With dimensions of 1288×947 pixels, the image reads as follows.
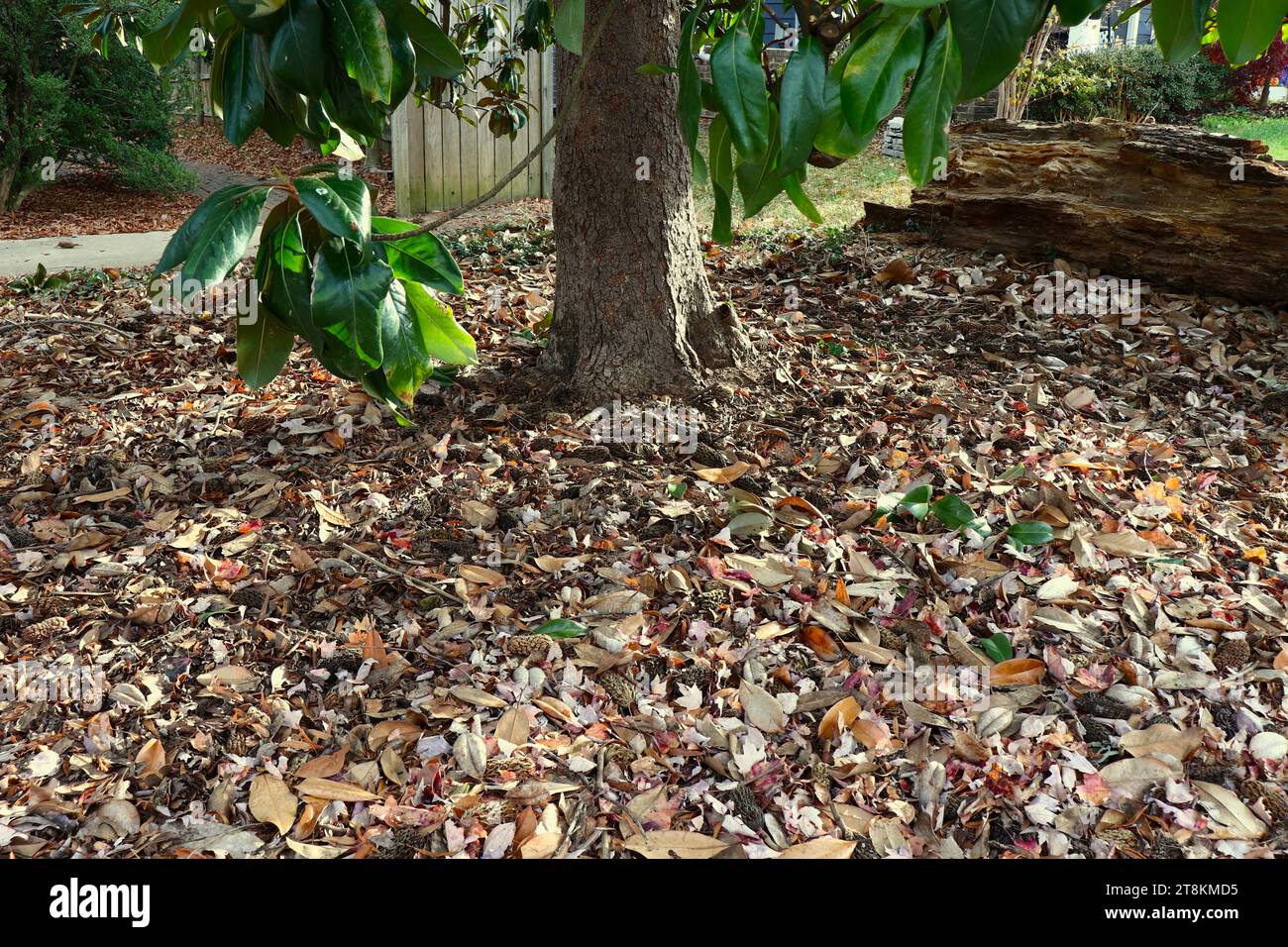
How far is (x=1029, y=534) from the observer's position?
277 cm

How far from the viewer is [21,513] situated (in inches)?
114

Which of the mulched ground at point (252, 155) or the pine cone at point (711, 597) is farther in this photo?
the mulched ground at point (252, 155)

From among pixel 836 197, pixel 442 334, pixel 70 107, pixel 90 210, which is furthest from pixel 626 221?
pixel 90 210

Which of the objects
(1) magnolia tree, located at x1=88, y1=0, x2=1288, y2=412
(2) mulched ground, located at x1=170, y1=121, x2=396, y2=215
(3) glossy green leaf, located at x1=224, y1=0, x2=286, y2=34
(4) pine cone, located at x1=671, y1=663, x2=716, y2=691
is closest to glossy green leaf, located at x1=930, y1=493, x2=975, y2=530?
(4) pine cone, located at x1=671, y1=663, x2=716, y2=691

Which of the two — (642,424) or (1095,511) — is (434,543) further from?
(1095,511)

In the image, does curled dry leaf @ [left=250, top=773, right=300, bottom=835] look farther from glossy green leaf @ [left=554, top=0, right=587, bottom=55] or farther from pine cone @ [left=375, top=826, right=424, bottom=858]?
glossy green leaf @ [left=554, top=0, right=587, bottom=55]

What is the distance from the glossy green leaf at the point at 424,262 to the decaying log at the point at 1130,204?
365cm

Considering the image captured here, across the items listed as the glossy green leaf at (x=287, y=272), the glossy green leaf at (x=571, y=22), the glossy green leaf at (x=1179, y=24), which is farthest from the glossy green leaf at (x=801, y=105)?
the glossy green leaf at (x=287, y=272)

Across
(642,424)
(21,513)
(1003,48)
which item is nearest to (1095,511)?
(642,424)

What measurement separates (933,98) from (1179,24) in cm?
33

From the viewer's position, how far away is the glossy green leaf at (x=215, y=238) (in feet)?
4.93

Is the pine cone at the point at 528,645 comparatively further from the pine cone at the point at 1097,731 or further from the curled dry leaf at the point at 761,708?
the pine cone at the point at 1097,731

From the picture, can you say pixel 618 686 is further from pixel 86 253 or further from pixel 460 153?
pixel 460 153

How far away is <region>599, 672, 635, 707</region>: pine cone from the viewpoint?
229cm
